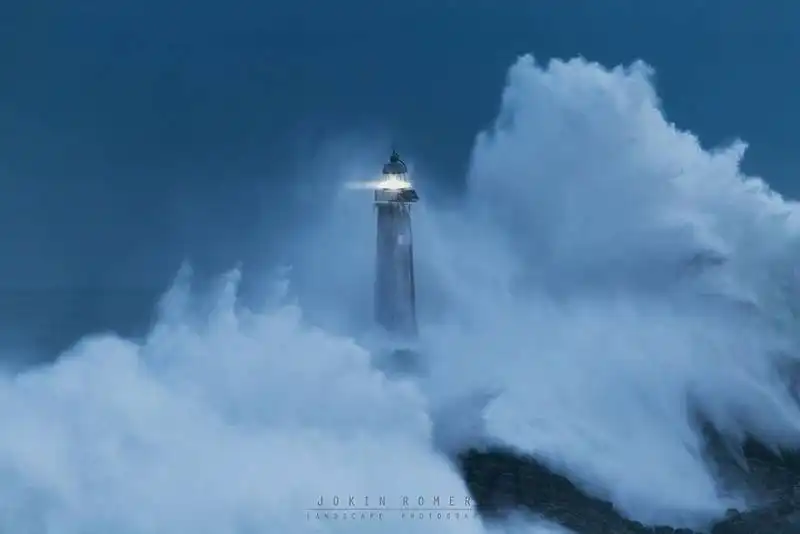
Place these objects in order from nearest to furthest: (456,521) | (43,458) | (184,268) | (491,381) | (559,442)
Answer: (456,521) → (43,458) → (559,442) → (491,381) → (184,268)

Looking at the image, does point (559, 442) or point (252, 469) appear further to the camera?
point (559, 442)

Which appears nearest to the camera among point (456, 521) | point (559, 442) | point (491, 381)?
point (456, 521)

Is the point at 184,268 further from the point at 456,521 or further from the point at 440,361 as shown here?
the point at 456,521

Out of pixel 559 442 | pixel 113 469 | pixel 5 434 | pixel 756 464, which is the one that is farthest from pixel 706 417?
pixel 5 434

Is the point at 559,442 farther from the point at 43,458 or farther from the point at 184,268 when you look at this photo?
the point at 184,268

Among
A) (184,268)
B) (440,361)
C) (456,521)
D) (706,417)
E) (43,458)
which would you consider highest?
(184,268)

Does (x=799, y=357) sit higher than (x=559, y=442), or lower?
higher
